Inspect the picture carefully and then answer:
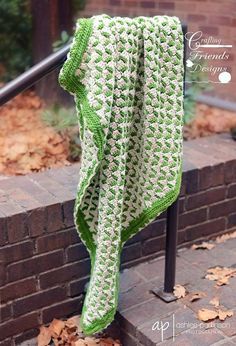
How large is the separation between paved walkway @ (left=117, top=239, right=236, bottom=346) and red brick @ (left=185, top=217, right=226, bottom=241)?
133 mm

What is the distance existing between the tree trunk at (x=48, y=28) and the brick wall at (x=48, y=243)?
1.16 metres

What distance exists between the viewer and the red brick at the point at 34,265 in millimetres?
2420

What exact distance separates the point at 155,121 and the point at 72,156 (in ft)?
3.87

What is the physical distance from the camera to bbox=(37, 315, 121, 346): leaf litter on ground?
250 cm

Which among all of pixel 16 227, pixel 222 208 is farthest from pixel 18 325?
pixel 222 208

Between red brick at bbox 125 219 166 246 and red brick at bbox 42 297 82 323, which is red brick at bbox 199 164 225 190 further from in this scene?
red brick at bbox 42 297 82 323

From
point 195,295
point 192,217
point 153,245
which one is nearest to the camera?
point 195,295

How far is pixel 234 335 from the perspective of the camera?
2314mm

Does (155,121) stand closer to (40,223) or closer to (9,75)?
(40,223)

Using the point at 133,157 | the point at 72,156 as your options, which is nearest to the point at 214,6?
the point at 72,156

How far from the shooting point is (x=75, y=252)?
8.47 feet

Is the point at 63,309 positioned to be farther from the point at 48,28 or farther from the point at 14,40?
the point at 14,40

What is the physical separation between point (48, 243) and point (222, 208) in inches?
42.9

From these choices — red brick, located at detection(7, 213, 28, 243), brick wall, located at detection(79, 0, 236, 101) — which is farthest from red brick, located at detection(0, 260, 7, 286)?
brick wall, located at detection(79, 0, 236, 101)
